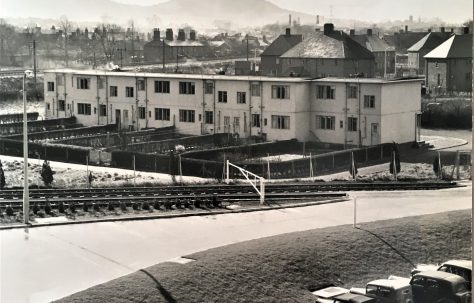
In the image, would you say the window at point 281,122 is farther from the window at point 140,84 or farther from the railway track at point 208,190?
the window at point 140,84

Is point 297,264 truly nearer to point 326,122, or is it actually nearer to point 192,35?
point 326,122

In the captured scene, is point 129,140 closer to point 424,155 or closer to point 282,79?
point 282,79

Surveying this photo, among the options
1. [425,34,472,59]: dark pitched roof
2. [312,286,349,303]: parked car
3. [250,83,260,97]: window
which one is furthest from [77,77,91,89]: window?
[425,34,472,59]: dark pitched roof

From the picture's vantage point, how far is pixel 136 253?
5926 mm

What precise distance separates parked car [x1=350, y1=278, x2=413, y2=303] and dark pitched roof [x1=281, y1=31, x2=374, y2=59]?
7.58 ft

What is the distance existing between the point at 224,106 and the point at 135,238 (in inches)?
64.6

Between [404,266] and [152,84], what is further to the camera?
[152,84]

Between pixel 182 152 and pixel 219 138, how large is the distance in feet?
1.10

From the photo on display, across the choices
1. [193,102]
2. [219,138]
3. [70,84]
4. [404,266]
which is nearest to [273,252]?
[404,266]

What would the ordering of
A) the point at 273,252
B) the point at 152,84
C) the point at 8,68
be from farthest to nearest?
the point at 152,84
the point at 8,68
the point at 273,252

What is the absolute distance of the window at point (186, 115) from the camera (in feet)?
23.9

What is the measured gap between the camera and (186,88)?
7.51 m

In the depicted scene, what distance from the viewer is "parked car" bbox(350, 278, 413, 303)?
5574 millimetres

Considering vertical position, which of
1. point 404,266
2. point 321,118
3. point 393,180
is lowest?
point 404,266
